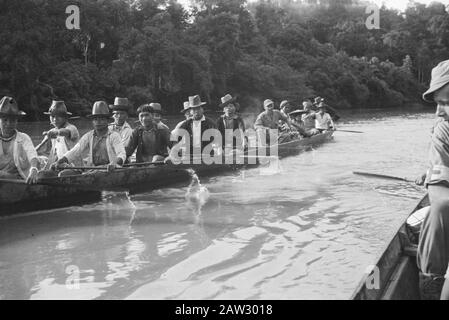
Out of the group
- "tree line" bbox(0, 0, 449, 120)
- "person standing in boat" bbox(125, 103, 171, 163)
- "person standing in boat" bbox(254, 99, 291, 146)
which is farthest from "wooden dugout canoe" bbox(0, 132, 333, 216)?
"tree line" bbox(0, 0, 449, 120)

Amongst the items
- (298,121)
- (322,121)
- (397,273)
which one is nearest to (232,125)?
(298,121)

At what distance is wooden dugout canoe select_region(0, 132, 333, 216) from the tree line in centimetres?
2033

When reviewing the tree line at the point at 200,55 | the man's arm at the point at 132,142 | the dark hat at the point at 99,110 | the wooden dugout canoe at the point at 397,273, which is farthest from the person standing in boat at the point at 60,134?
the tree line at the point at 200,55

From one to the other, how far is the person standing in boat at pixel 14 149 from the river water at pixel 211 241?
1.99 feet

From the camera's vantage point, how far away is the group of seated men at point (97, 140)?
6.75 metres

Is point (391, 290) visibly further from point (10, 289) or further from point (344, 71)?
point (344, 71)

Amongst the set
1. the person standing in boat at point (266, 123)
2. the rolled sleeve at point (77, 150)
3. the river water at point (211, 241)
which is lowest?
the river water at point (211, 241)

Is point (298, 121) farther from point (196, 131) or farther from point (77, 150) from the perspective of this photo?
point (77, 150)

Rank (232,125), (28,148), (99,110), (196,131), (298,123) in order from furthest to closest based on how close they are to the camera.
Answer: (298,123) → (232,125) → (196,131) → (99,110) → (28,148)

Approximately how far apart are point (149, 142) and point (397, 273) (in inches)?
247

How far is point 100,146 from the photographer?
7996 millimetres

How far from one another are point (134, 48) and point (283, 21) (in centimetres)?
3472

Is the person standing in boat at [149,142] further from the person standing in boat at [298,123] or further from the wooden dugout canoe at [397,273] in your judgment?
the wooden dugout canoe at [397,273]
